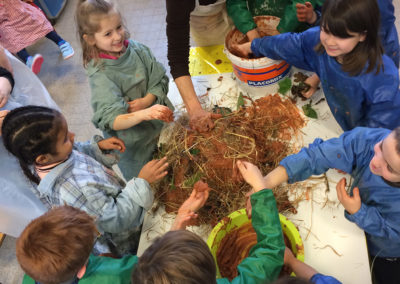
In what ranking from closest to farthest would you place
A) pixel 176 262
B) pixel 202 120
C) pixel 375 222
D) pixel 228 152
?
pixel 176 262, pixel 375 222, pixel 228 152, pixel 202 120

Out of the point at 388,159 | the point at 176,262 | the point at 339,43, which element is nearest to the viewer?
the point at 176,262

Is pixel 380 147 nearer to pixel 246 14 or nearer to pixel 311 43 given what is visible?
pixel 311 43

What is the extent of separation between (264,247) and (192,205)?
27 centimetres

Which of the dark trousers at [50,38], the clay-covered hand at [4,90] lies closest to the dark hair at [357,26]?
the clay-covered hand at [4,90]

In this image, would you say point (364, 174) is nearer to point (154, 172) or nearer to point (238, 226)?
point (238, 226)

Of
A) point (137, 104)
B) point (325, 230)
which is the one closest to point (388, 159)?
point (325, 230)

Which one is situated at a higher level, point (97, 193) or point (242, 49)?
point (242, 49)

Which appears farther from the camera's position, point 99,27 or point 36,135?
point 99,27

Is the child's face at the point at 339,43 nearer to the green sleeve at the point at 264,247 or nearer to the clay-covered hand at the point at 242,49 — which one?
the clay-covered hand at the point at 242,49

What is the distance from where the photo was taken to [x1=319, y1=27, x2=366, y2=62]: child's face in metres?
1.03

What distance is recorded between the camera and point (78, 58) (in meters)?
3.05

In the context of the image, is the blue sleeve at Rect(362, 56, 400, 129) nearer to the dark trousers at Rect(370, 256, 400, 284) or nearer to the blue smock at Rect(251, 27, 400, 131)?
the blue smock at Rect(251, 27, 400, 131)

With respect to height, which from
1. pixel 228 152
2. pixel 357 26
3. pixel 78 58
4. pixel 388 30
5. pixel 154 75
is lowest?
pixel 78 58

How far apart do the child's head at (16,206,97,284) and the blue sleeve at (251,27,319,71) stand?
0.98 m
